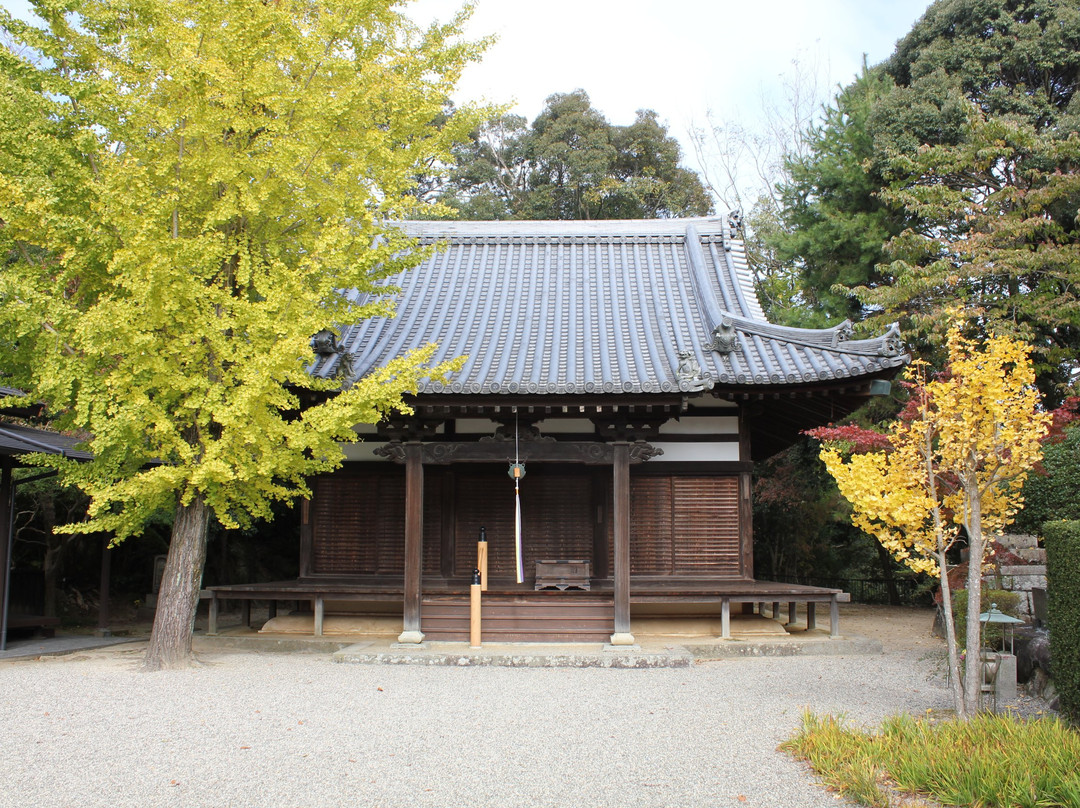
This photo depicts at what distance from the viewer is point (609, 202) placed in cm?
2997

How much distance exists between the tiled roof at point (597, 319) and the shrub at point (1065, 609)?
13.7ft

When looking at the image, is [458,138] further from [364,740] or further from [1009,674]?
[1009,674]

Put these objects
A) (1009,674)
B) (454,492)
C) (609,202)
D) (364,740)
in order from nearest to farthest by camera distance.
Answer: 1. (364,740)
2. (1009,674)
3. (454,492)
4. (609,202)

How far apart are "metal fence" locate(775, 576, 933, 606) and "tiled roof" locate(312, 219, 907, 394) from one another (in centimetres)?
1001

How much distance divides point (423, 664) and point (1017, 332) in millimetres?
12202

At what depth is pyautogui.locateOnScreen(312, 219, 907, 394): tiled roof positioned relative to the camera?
10.2m

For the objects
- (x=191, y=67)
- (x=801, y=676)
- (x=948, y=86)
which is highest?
(x=948, y=86)

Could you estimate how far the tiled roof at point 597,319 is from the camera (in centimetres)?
1023

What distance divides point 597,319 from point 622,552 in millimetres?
3821

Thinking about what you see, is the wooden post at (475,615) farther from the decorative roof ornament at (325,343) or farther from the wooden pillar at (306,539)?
the decorative roof ornament at (325,343)

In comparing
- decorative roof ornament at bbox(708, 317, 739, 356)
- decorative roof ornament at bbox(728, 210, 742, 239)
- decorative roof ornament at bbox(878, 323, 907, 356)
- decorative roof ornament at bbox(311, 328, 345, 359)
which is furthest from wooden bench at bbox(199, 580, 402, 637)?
decorative roof ornament at bbox(728, 210, 742, 239)

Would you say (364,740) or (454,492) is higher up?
(454,492)

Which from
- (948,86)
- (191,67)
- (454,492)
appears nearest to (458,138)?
(191,67)

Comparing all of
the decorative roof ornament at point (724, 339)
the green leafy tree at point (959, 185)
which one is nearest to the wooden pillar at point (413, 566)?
the decorative roof ornament at point (724, 339)
